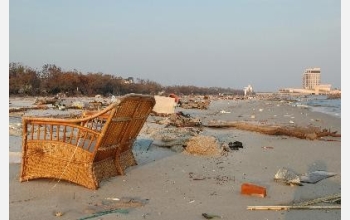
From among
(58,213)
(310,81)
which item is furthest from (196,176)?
(310,81)

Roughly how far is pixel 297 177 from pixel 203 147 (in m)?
2.60

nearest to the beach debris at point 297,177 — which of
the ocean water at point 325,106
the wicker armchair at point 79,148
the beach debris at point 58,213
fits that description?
the wicker armchair at point 79,148

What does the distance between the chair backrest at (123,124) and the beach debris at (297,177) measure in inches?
85.6

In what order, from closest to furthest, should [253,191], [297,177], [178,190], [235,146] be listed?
[253,191]
[178,190]
[297,177]
[235,146]

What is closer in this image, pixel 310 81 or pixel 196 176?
pixel 196 176

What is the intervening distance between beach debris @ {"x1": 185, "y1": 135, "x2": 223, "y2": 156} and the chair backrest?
1958 mm

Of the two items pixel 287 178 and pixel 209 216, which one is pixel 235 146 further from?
pixel 209 216

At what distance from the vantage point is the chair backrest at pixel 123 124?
225 inches

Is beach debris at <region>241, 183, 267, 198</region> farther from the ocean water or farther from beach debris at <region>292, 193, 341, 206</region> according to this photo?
the ocean water

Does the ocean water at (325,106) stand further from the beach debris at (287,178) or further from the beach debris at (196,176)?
the beach debris at (196,176)

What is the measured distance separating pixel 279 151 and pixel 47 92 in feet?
112

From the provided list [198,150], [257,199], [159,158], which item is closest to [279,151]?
[198,150]

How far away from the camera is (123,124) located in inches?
246

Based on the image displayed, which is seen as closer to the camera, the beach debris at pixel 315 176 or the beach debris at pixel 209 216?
the beach debris at pixel 209 216
